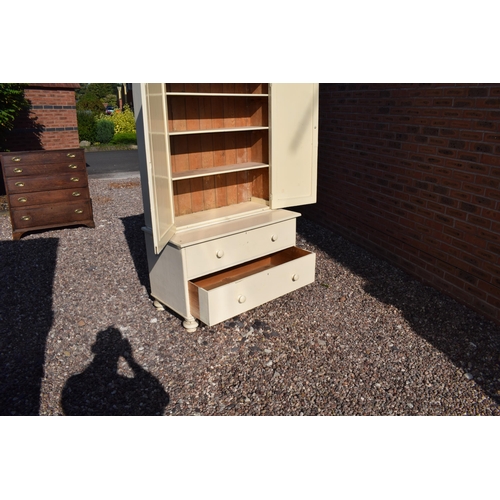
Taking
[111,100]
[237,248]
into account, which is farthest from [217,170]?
[111,100]

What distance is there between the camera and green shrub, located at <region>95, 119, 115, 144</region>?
15.9 metres

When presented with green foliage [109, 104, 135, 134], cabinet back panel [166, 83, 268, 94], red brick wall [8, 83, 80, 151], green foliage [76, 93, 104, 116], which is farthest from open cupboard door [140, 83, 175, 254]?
green foliage [76, 93, 104, 116]

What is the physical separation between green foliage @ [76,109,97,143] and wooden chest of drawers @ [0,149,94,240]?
1080 cm

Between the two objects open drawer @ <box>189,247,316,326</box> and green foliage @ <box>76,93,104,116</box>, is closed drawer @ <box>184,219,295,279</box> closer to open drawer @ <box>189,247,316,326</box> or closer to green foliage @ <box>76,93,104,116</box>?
open drawer @ <box>189,247,316,326</box>

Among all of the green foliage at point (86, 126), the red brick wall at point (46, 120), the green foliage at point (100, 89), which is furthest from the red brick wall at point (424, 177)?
the green foliage at point (100, 89)

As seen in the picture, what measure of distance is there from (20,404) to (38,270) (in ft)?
7.15

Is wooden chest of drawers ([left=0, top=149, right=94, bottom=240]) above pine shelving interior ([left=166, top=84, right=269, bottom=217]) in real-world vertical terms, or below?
below

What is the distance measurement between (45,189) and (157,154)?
3346 mm

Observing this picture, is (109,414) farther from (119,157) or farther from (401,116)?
(119,157)

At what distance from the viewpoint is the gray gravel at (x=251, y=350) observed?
9.16 feet

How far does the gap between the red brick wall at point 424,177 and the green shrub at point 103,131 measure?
12037 millimetres

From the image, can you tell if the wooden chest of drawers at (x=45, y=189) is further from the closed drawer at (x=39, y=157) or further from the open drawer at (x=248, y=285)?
the open drawer at (x=248, y=285)

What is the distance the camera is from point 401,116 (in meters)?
4.36

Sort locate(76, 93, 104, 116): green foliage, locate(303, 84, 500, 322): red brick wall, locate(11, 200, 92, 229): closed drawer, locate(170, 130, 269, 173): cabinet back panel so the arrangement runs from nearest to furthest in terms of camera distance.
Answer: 1. locate(303, 84, 500, 322): red brick wall
2. locate(170, 130, 269, 173): cabinet back panel
3. locate(11, 200, 92, 229): closed drawer
4. locate(76, 93, 104, 116): green foliage
